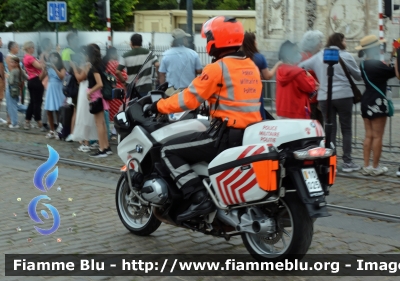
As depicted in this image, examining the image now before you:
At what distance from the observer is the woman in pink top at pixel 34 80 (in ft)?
49.6

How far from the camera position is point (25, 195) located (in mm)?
9117

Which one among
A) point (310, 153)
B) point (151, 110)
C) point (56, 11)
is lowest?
point (310, 153)

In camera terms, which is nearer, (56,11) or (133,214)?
(133,214)

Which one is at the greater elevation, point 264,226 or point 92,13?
point 92,13

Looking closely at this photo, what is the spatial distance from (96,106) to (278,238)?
674 cm

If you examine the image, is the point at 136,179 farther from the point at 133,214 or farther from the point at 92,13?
the point at 92,13

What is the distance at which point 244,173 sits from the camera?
5578 mm

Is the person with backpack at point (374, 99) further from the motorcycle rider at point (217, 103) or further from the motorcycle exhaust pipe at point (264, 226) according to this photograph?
the motorcycle exhaust pipe at point (264, 226)

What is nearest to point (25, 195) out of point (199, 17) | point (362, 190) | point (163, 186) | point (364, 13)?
point (163, 186)

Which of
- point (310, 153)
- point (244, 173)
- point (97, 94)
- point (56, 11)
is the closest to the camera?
point (310, 153)

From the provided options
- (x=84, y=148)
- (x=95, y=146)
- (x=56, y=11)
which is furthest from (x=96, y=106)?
(x=56, y=11)

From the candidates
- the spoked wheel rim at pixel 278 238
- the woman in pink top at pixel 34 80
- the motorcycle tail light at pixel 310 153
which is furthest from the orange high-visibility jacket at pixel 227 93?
the woman in pink top at pixel 34 80

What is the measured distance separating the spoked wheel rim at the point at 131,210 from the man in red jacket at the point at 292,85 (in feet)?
10.1

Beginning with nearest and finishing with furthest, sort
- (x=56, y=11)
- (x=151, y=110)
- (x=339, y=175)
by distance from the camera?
(x=151, y=110) → (x=339, y=175) → (x=56, y=11)
